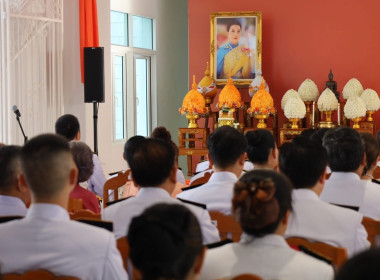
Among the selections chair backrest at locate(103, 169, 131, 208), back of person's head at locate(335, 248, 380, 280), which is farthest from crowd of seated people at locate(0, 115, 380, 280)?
chair backrest at locate(103, 169, 131, 208)

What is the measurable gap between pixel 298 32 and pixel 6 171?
24.9ft

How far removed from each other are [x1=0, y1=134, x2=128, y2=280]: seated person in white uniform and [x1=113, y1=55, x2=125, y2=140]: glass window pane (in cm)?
847

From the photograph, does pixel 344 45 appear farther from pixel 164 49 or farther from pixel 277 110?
pixel 164 49

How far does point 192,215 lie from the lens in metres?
1.60

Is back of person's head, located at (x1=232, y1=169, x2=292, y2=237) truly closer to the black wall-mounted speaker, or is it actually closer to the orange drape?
the black wall-mounted speaker

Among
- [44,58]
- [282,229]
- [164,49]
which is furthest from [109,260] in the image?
[164,49]

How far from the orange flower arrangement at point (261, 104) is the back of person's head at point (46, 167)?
6.81 m

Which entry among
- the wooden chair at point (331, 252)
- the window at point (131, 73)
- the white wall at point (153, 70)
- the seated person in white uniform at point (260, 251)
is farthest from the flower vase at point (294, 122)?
the seated person in white uniform at point (260, 251)

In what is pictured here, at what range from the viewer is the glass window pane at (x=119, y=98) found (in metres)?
10.9

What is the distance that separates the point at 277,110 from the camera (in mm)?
10188

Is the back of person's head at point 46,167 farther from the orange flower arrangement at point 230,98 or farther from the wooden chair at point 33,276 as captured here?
the orange flower arrangement at point 230,98

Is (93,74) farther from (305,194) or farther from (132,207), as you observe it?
(305,194)

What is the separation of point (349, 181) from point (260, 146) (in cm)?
69

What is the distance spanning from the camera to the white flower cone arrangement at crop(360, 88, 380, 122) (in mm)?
9148
